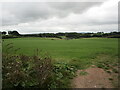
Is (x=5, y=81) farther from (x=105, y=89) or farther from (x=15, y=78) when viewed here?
(x=105, y=89)

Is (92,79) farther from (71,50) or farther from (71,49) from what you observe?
(71,49)

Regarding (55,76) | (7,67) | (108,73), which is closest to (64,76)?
(55,76)

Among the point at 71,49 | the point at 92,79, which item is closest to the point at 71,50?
the point at 71,49

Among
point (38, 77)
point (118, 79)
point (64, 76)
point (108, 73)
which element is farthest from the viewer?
point (108, 73)

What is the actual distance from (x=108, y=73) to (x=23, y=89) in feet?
11.7

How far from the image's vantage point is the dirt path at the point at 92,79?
3766 mm

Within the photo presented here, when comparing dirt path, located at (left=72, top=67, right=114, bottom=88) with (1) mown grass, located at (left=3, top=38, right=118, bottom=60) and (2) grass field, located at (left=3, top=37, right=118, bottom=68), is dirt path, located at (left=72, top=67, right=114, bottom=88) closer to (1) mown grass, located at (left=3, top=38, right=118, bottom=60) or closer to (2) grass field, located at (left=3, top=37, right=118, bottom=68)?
(2) grass field, located at (left=3, top=37, right=118, bottom=68)

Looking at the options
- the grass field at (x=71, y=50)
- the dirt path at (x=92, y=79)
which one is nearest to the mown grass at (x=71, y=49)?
the grass field at (x=71, y=50)

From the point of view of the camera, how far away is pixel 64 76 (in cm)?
438

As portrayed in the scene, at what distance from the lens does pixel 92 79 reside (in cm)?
420

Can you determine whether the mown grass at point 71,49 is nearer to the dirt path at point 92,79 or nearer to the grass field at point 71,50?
the grass field at point 71,50

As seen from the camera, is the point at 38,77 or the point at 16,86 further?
the point at 38,77

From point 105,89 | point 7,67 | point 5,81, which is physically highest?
point 7,67

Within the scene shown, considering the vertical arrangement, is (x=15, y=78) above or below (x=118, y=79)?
above
